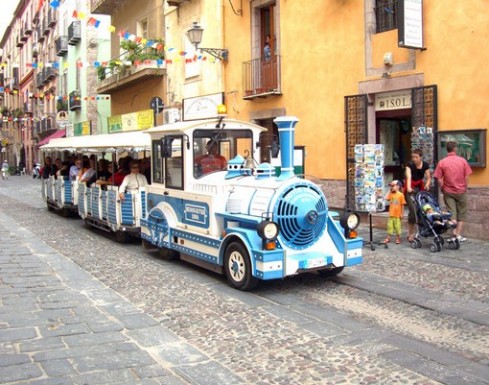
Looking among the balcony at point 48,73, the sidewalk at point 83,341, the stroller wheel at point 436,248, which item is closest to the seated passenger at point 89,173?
the sidewalk at point 83,341

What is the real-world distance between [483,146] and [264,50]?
25.1 feet

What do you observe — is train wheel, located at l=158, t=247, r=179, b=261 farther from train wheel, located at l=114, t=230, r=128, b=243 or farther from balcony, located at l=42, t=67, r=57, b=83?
balcony, located at l=42, t=67, r=57, b=83

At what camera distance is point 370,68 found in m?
12.7

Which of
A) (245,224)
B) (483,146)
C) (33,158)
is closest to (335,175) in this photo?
(483,146)

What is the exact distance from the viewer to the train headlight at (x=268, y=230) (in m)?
6.72

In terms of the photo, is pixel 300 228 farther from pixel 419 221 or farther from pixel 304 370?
pixel 419 221

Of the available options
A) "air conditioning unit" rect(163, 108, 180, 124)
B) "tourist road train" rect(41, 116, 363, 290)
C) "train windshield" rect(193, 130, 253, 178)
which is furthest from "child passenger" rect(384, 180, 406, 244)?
"air conditioning unit" rect(163, 108, 180, 124)

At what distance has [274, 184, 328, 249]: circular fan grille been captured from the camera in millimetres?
7070

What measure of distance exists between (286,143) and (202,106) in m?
→ 12.2

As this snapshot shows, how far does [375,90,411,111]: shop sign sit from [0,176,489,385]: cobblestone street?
13.1 ft

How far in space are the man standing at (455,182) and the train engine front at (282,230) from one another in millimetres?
3194

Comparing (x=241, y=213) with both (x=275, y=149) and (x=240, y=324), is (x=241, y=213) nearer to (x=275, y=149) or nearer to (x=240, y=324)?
(x=275, y=149)

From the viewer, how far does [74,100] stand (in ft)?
112

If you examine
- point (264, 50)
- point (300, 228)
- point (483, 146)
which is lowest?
point (300, 228)
